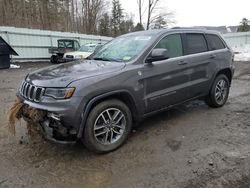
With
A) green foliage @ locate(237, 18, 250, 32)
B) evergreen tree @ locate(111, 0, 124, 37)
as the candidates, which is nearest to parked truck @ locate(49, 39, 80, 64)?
evergreen tree @ locate(111, 0, 124, 37)

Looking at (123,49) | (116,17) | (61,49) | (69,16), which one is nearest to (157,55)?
(123,49)

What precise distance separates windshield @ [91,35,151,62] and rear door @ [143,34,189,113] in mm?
→ 284

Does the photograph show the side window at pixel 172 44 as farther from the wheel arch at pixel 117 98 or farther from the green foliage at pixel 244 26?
the green foliage at pixel 244 26

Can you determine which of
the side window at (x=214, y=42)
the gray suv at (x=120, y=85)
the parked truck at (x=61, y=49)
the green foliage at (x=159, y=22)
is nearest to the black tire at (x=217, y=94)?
the gray suv at (x=120, y=85)

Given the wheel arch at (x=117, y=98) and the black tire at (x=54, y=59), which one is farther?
the black tire at (x=54, y=59)

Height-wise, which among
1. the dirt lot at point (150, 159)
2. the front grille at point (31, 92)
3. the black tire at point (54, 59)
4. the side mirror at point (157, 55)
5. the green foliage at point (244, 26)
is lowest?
the dirt lot at point (150, 159)

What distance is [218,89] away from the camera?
5.70 meters

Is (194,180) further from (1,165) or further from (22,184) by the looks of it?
(1,165)

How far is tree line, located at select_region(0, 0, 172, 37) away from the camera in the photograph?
83.5ft

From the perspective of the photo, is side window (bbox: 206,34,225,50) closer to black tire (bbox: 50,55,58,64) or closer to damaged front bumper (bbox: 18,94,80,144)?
damaged front bumper (bbox: 18,94,80,144)

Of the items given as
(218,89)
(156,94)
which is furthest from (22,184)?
(218,89)

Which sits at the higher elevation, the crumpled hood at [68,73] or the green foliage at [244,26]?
the green foliage at [244,26]

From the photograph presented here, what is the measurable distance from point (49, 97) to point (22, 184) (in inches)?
43.7

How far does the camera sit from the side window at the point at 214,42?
5536mm
